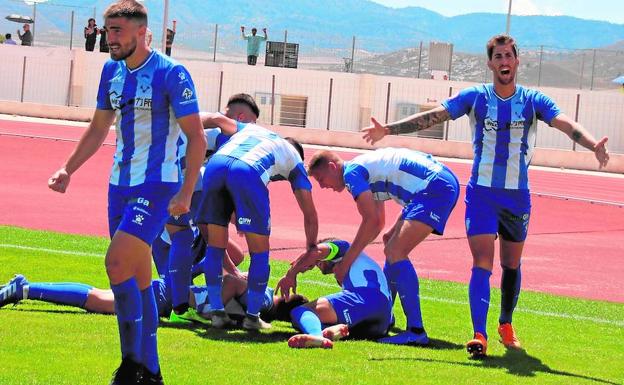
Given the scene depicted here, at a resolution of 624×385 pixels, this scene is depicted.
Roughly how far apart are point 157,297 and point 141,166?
8.87 feet

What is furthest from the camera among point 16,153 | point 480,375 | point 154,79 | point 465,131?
point 465,131

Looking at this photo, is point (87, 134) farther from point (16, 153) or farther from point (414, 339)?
point (16, 153)

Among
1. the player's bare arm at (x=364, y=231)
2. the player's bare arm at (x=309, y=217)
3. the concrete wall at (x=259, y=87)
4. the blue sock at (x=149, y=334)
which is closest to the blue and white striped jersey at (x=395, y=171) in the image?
the player's bare arm at (x=364, y=231)

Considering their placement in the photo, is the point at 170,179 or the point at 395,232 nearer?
the point at 170,179

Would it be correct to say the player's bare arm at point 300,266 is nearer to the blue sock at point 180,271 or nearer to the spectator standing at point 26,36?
the blue sock at point 180,271

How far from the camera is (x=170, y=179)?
6.57 m

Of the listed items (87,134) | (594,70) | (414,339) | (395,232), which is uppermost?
(594,70)

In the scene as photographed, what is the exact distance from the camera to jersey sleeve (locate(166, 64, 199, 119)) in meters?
6.45

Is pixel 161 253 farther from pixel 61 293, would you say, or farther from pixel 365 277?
pixel 365 277

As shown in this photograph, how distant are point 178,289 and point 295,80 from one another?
1393 inches

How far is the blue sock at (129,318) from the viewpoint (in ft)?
20.9

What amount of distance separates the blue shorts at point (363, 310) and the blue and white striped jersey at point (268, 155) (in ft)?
2.97

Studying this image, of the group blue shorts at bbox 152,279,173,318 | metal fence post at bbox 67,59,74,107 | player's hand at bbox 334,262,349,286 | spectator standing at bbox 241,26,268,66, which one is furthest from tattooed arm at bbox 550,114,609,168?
spectator standing at bbox 241,26,268,66

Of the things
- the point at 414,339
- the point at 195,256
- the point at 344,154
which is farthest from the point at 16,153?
the point at 414,339
